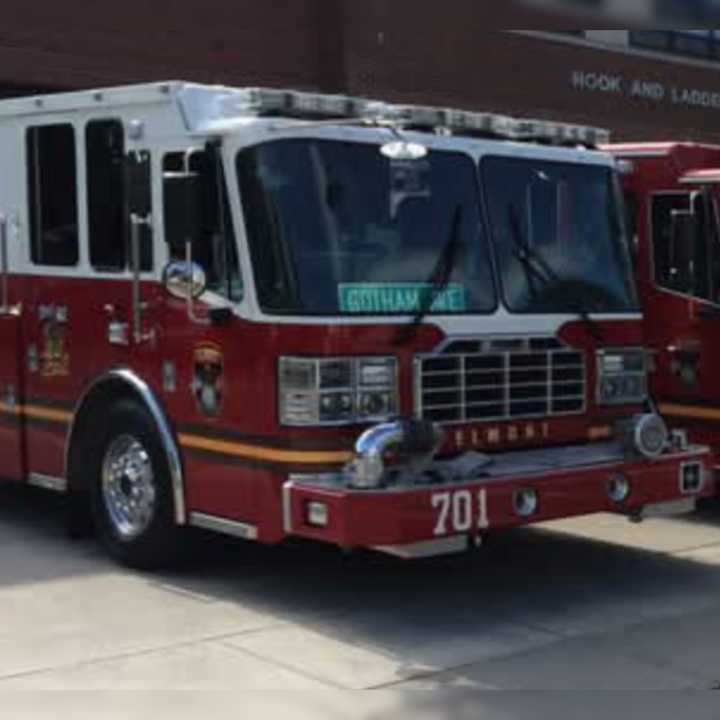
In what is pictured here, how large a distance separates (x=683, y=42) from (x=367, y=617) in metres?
21.6

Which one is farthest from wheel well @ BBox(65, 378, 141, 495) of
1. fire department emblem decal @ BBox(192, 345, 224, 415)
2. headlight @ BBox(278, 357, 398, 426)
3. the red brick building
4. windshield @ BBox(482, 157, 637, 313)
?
the red brick building

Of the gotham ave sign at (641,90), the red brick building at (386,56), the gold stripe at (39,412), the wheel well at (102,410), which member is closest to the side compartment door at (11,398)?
the gold stripe at (39,412)

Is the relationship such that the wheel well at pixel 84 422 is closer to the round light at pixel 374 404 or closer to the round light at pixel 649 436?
the round light at pixel 374 404

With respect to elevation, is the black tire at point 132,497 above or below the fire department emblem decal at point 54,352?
below

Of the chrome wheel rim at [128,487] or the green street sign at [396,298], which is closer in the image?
the green street sign at [396,298]

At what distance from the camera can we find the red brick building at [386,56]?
1722 centimetres

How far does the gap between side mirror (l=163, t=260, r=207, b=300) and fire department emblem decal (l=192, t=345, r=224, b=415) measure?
0.29 meters

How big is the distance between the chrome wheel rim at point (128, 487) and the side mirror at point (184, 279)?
967 millimetres

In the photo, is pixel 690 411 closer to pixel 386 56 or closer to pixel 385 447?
pixel 385 447

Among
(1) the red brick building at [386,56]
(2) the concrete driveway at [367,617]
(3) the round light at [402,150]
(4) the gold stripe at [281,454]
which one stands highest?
(1) the red brick building at [386,56]

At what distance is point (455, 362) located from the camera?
7621mm

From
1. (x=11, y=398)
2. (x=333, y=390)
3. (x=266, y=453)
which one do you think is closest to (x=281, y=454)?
(x=266, y=453)

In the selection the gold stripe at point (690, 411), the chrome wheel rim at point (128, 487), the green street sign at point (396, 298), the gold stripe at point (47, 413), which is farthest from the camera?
the gold stripe at point (690, 411)

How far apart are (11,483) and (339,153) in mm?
4919
